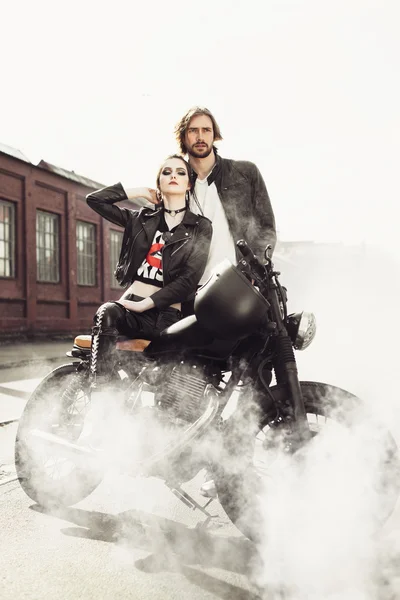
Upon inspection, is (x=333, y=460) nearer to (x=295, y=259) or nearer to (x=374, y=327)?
(x=374, y=327)

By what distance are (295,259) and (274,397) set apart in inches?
2287

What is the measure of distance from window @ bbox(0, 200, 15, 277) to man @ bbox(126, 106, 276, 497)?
16226 mm

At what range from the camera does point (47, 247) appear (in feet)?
69.7

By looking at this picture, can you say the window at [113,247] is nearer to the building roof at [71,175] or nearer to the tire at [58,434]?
the building roof at [71,175]

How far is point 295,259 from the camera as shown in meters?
60.2

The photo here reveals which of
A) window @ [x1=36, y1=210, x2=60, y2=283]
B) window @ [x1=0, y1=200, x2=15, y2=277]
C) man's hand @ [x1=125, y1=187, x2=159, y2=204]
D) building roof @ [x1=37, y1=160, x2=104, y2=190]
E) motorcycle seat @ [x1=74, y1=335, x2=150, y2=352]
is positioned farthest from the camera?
building roof @ [x1=37, y1=160, x2=104, y2=190]

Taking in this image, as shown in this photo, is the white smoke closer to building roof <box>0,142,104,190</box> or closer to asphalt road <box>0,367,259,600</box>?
asphalt road <box>0,367,259,600</box>

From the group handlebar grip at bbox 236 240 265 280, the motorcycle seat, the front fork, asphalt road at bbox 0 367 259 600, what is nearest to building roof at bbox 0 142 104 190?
asphalt road at bbox 0 367 259 600

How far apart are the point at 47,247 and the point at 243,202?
18.4m

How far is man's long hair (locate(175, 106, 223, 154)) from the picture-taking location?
11.8 ft

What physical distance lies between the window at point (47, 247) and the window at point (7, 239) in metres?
1.30

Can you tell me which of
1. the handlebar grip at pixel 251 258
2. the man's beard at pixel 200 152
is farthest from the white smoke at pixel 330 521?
the man's beard at pixel 200 152

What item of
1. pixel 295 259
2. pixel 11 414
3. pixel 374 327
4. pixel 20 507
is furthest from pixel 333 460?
pixel 295 259

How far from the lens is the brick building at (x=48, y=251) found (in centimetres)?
1920
